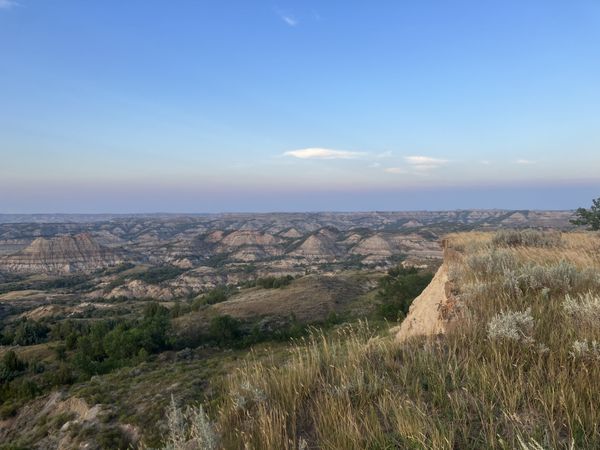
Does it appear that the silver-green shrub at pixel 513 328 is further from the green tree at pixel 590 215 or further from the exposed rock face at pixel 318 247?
the exposed rock face at pixel 318 247

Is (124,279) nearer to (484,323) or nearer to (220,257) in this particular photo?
(220,257)

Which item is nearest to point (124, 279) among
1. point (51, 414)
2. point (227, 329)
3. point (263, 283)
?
point (263, 283)

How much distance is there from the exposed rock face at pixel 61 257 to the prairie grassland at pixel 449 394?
164 metres

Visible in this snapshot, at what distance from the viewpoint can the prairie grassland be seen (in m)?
2.80

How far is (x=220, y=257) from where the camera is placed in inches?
6097

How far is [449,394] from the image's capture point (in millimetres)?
3166

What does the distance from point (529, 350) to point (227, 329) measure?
26.5 metres

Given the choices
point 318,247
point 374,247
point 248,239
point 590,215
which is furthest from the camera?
point 248,239

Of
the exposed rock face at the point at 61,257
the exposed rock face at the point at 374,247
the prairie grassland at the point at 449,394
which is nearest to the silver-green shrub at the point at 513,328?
the prairie grassland at the point at 449,394

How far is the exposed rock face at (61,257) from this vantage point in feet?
475

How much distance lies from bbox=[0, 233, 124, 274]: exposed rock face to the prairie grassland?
16447 centimetres

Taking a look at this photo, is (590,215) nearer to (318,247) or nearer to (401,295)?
(401,295)

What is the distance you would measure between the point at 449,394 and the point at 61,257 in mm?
182179

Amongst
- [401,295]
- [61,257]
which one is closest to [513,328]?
[401,295]
